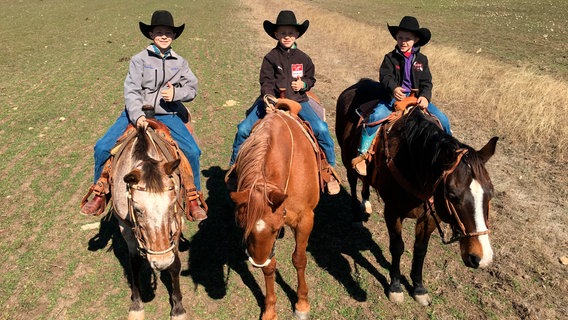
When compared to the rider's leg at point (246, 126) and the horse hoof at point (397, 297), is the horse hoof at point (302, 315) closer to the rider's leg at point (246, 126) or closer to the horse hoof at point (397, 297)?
the horse hoof at point (397, 297)

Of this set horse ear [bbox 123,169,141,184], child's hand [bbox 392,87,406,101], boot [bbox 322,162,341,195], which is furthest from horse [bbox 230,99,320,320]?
child's hand [bbox 392,87,406,101]

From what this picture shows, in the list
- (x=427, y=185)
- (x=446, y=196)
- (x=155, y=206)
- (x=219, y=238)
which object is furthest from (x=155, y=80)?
(x=446, y=196)

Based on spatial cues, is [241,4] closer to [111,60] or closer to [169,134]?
[111,60]

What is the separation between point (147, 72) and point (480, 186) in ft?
14.1

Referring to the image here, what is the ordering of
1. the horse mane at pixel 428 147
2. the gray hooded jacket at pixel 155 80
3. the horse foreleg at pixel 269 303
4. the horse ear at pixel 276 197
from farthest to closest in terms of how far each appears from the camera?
the gray hooded jacket at pixel 155 80, the horse foreleg at pixel 269 303, the horse mane at pixel 428 147, the horse ear at pixel 276 197

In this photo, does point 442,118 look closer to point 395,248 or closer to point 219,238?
point 395,248

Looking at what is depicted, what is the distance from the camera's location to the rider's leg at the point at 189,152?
462 cm

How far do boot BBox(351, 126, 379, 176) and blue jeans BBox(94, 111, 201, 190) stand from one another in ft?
7.38

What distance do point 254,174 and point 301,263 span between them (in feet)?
5.37

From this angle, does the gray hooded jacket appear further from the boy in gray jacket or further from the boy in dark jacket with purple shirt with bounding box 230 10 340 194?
the boy in dark jacket with purple shirt with bounding box 230 10 340 194

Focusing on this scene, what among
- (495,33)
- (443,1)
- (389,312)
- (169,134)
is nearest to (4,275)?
(169,134)

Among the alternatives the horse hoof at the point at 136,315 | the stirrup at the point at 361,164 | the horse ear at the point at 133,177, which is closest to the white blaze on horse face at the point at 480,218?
the stirrup at the point at 361,164

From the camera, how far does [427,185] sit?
3.83 m

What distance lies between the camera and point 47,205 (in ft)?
22.5
